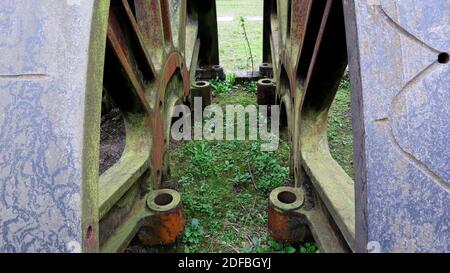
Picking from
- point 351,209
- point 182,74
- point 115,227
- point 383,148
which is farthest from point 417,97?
point 182,74

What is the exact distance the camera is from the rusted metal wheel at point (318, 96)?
1.44 meters

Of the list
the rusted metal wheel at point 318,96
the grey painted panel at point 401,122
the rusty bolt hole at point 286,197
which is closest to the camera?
the grey painted panel at point 401,122

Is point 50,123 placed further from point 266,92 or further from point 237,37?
point 237,37

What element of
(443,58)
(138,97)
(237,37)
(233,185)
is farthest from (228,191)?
(237,37)

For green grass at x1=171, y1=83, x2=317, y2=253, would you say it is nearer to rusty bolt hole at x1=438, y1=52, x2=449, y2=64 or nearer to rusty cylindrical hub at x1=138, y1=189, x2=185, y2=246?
rusty cylindrical hub at x1=138, y1=189, x2=185, y2=246

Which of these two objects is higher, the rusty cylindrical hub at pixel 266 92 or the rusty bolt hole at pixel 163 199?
the rusty cylindrical hub at pixel 266 92

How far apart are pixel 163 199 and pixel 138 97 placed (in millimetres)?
483

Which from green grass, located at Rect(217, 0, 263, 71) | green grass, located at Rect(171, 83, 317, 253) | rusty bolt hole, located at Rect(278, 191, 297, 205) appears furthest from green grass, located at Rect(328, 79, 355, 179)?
green grass, located at Rect(217, 0, 263, 71)

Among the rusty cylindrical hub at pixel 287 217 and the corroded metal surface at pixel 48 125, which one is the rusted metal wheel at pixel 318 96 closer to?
the rusty cylindrical hub at pixel 287 217

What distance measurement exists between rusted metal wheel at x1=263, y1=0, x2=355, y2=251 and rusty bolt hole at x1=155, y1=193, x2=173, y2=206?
A: 63 cm

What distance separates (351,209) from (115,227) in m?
0.85

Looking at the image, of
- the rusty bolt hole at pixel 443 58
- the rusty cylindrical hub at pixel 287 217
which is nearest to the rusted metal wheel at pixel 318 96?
the rusty cylindrical hub at pixel 287 217

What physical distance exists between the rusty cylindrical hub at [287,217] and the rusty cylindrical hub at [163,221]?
16.2 inches

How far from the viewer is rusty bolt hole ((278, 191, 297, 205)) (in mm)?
1863
